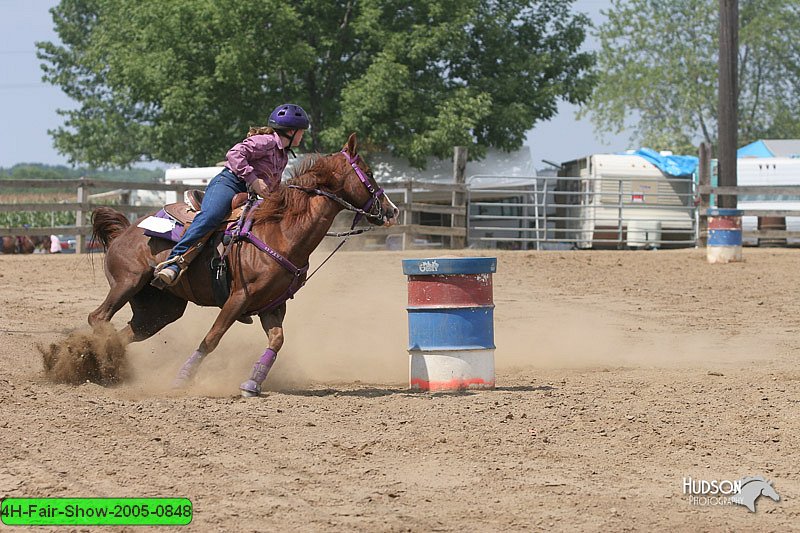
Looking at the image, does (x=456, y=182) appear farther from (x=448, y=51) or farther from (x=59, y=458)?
(x=59, y=458)

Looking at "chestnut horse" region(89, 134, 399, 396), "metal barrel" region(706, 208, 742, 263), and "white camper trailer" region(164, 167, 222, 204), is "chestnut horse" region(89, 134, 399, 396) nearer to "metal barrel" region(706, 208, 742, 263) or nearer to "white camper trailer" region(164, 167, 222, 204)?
"metal barrel" region(706, 208, 742, 263)

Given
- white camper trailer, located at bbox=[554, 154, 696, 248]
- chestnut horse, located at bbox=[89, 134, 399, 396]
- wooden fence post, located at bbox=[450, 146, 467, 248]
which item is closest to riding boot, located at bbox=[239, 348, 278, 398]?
chestnut horse, located at bbox=[89, 134, 399, 396]

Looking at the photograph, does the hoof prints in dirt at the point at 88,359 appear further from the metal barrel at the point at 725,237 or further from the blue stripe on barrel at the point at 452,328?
the metal barrel at the point at 725,237

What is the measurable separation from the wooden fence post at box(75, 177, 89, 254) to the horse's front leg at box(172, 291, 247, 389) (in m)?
12.2

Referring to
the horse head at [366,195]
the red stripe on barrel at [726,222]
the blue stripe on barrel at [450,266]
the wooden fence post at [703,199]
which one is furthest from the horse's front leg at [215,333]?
the wooden fence post at [703,199]

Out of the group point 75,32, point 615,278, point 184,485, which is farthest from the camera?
point 75,32

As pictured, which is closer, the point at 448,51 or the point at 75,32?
the point at 448,51

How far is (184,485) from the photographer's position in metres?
5.54

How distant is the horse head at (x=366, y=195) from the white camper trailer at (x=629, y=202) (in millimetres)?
19685

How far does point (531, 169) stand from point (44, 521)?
27151 mm

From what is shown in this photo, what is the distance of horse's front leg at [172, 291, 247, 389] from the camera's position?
8.35 m

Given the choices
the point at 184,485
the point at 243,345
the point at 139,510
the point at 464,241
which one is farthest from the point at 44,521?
the point at 464,241

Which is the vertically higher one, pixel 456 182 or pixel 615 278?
pixel 456 182

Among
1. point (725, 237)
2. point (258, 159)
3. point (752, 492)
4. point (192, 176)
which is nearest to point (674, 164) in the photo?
point (725, 237)
